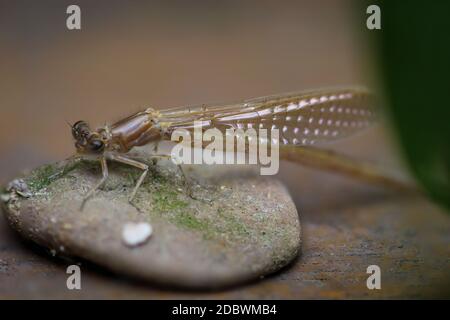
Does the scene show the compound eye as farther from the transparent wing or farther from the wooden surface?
the wooden surface

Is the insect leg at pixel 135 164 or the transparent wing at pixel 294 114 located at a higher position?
the transparent wing at pixel 294 114

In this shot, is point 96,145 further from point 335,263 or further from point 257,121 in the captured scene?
point 335,263

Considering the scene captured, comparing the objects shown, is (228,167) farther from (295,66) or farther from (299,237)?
(295,66)

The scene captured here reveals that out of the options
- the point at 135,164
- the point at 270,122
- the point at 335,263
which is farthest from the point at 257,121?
the point at 335,263

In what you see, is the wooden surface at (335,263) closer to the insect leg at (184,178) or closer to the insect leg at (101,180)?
the insect leg at (101,180)

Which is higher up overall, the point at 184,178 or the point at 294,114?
the point at 294,114

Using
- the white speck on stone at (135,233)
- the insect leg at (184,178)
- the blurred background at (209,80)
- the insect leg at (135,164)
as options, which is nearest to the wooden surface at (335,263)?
the blurred background at (209,80)

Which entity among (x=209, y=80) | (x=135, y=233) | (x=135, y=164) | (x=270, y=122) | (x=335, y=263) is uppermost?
(x=209, y=80)

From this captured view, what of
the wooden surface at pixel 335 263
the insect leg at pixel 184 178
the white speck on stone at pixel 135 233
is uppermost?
the insect leg at pixel 184 178
